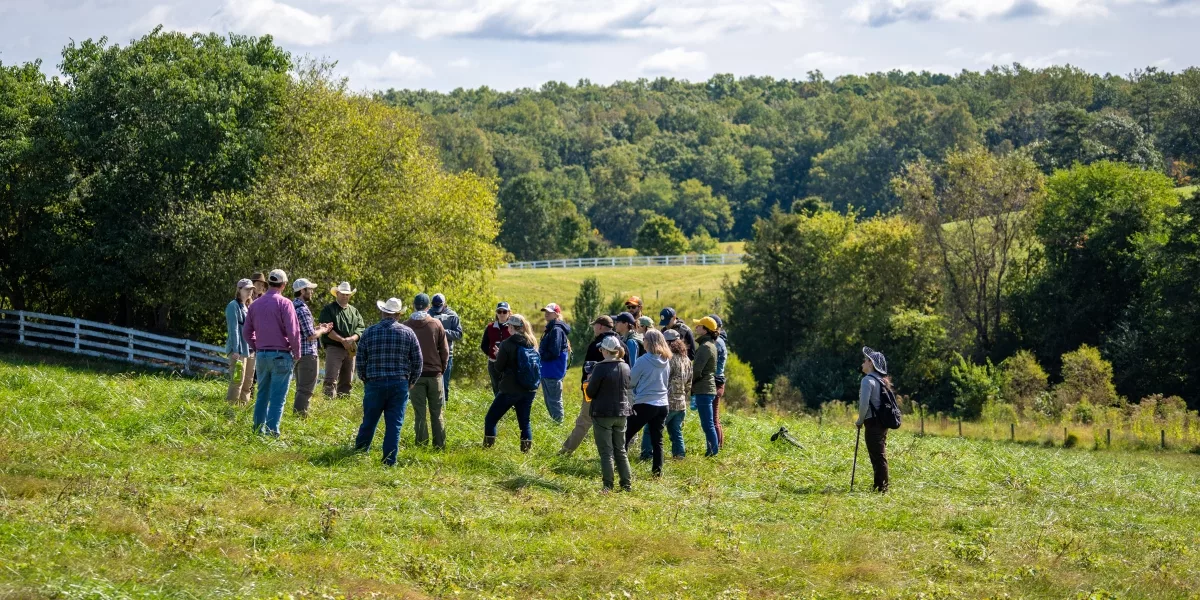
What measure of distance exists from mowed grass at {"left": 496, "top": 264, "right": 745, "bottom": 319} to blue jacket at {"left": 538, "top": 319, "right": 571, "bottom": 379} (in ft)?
157

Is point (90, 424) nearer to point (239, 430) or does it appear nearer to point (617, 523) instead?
point (239, 430)

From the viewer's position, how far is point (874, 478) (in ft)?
46.4

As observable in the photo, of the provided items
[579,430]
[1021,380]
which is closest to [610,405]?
[579,430]

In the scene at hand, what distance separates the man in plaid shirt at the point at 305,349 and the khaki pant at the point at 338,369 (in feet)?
4.27

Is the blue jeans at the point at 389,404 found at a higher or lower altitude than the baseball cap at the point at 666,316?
lower

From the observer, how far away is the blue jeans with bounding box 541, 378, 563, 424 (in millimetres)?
15969

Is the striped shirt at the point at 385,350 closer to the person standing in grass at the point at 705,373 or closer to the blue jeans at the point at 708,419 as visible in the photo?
the person standing in grass at the point at 705,373

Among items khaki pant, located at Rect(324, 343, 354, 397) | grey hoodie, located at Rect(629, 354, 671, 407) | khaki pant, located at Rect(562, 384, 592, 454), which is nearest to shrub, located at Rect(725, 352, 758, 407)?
khaki pant, located at Rect(324, 343, 354, 397)

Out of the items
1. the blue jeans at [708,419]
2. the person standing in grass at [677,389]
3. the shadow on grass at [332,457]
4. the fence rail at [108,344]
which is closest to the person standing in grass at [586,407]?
the person standing in grass at [677,389]

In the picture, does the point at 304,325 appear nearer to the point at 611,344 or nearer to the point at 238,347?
the point at 238,347

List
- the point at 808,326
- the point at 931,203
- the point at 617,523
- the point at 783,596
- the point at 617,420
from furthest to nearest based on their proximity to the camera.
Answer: the point at 808,326, the point at 931,203, the point at 617,420, the point at 617,523, the point at 783,596

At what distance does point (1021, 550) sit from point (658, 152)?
145 meters

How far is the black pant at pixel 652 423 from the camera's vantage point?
1313 cm

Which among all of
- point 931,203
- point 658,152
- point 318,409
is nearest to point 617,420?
point 318,409
